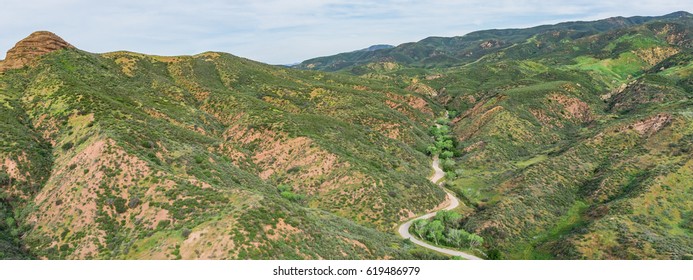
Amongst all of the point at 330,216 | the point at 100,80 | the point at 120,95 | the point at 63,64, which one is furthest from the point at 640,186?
the point at 63,64

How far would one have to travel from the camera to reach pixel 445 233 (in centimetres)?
7912

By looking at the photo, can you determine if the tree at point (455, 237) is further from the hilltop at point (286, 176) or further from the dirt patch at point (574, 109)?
the dirt patch at point (574, 109)

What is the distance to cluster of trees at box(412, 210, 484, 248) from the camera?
250ft

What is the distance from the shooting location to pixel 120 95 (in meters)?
105

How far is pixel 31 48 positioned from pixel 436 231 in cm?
11777

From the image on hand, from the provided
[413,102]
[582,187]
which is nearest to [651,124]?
[582,187]

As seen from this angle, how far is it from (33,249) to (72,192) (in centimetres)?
957

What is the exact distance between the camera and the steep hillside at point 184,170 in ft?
178

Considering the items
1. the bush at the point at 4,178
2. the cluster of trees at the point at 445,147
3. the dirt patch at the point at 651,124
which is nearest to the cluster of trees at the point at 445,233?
the cluster of trees at the point at 445,147

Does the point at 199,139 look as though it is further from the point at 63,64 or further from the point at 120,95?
the point at 63,64

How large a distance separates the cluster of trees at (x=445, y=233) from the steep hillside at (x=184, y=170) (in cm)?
597

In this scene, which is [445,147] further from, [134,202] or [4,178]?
[4,178]

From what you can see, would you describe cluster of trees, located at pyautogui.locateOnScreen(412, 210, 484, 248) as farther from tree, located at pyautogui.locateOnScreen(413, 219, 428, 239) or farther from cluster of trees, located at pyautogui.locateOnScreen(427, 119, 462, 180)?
cluster of trees, located at pyautogui.locateOnScreen(427, 119, 462, 180)

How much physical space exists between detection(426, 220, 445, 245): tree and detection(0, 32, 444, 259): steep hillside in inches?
298
